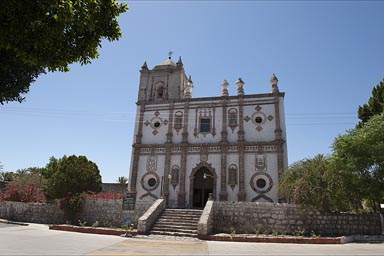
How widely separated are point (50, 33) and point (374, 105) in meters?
24.2

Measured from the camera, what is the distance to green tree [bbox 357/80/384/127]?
69.9 feet

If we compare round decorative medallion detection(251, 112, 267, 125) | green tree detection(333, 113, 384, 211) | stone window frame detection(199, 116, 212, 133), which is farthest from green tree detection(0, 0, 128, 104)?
round decorative medallion detection(251, 112, 267, 125)

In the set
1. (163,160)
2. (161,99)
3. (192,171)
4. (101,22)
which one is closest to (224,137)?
(192,171)

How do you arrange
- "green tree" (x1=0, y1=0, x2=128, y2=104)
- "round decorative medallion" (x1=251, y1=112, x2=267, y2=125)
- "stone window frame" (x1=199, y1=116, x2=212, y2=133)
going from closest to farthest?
"green tree" (x1=0, y1=0, x2=128, y2=104) < "round decorative medallion" (x1=251, y1=112, x2=267, y2=125) < "stone window frame" (x1=199, y1=116, x2=212, y2=133)

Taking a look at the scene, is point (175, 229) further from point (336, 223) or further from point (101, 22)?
point (101, 22)

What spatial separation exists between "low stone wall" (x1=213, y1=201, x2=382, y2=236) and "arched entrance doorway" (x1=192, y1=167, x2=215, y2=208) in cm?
593

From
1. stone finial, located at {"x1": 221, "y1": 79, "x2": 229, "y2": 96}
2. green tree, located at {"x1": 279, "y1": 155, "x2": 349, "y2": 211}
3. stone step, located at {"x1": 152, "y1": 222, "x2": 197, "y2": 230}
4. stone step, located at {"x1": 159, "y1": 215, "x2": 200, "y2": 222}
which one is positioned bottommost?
stone step, located at {"x1": 152, "y1": 222, "x2": 197, "y2": 230}

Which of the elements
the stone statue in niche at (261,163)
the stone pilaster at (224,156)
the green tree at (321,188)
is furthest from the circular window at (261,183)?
the green tree at (321,188)

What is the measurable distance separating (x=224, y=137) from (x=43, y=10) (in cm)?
1924

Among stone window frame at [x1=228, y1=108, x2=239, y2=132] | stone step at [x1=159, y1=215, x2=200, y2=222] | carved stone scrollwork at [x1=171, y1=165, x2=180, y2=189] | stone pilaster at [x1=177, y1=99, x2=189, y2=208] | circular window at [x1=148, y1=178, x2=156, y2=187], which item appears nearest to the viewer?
stone step at [x1=159, y1=215, x2=200, y2=222]

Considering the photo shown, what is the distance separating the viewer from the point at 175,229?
15.5 meters

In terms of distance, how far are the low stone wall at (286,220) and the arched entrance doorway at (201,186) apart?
5.93m

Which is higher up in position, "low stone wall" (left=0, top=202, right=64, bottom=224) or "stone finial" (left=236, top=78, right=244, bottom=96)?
"stone finial" (left=236, top=78, right=244, bottom=96)

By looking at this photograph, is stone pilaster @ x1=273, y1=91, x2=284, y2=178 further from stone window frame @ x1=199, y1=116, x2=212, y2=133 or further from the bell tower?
the bell tower
